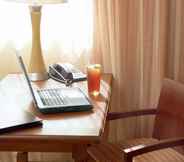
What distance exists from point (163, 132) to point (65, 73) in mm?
617

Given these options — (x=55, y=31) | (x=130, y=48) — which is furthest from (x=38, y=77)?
(x=130, y=48)

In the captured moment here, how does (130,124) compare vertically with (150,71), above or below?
below

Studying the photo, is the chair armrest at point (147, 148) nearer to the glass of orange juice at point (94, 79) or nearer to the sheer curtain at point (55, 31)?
the glass of orange juice at point (94, 79)

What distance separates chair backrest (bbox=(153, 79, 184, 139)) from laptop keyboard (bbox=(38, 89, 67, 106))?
591mm

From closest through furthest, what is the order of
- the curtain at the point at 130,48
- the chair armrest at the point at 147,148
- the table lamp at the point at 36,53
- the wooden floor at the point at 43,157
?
the chair armrest at the point at 147,148
the table lamp at the point at 36,53
the curtain at the point at 130,48
the wooden floor at the point at 43,157

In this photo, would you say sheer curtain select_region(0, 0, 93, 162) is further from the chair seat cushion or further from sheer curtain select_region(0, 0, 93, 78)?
the chair seat cushion

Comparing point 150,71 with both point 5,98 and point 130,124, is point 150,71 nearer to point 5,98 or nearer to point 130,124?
point 130,124

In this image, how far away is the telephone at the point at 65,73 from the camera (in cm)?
213

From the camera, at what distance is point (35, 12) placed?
210 centimetres

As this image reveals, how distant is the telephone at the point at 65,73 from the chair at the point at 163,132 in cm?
30

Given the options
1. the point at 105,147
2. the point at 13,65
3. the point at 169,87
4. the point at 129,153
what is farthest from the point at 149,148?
the point at 13,65

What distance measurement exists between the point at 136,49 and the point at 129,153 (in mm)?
868

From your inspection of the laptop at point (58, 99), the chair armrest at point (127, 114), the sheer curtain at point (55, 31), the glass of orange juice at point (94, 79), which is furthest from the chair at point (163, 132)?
the sheer curtain at point (55, 31)

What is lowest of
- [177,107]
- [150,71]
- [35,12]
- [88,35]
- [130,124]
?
[130,124]
